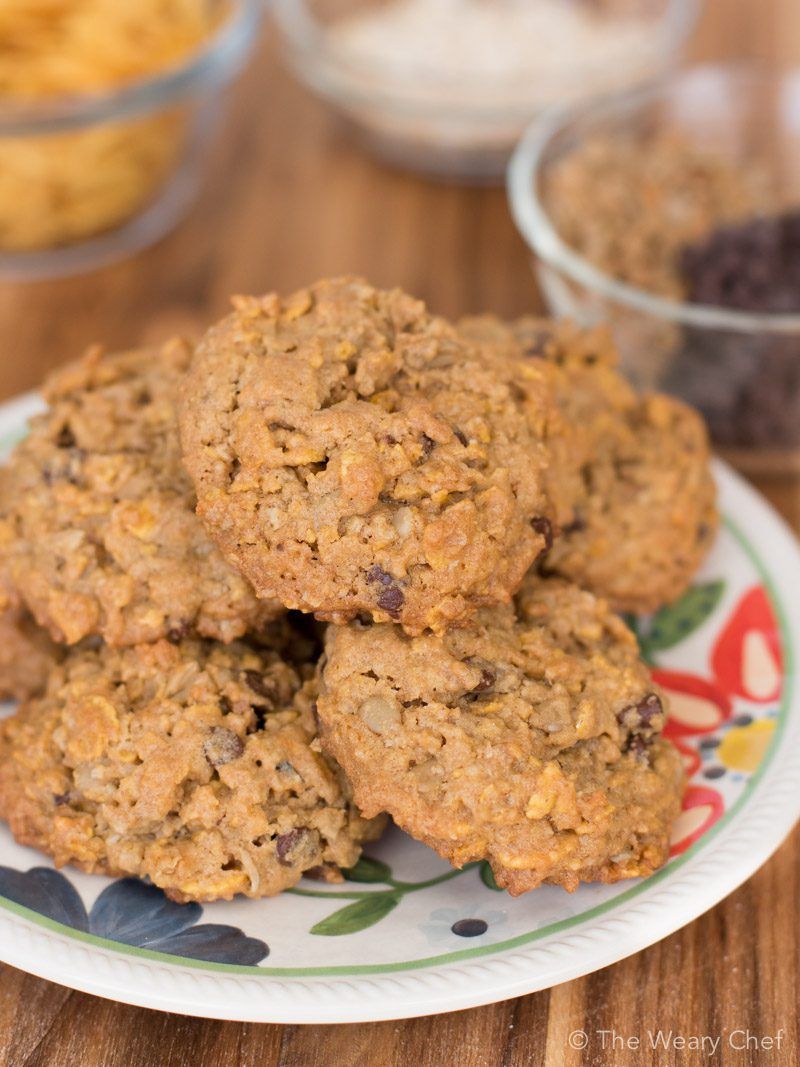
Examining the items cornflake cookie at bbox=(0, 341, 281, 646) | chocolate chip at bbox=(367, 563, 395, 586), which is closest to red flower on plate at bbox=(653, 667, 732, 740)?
chocolate chip at bbox=(367, 563, 395, 586)

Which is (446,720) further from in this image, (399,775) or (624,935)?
(624,935)

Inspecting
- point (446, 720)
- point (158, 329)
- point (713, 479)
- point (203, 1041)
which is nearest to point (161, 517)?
point (446, 720)

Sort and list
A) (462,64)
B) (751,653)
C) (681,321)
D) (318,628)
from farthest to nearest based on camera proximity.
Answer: (462,64)
(681,321)
(751,653)
(318,628)

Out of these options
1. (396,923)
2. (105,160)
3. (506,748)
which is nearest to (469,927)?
(396,923)

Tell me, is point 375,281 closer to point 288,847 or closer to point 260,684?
point 260,684

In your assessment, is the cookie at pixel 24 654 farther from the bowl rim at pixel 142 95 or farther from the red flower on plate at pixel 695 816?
the bowl rim at pixel 142 95

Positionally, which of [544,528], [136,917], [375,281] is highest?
[544,528]

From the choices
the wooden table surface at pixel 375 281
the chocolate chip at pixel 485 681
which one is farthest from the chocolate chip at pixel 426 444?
the wooden table surface at pixel 375 281
